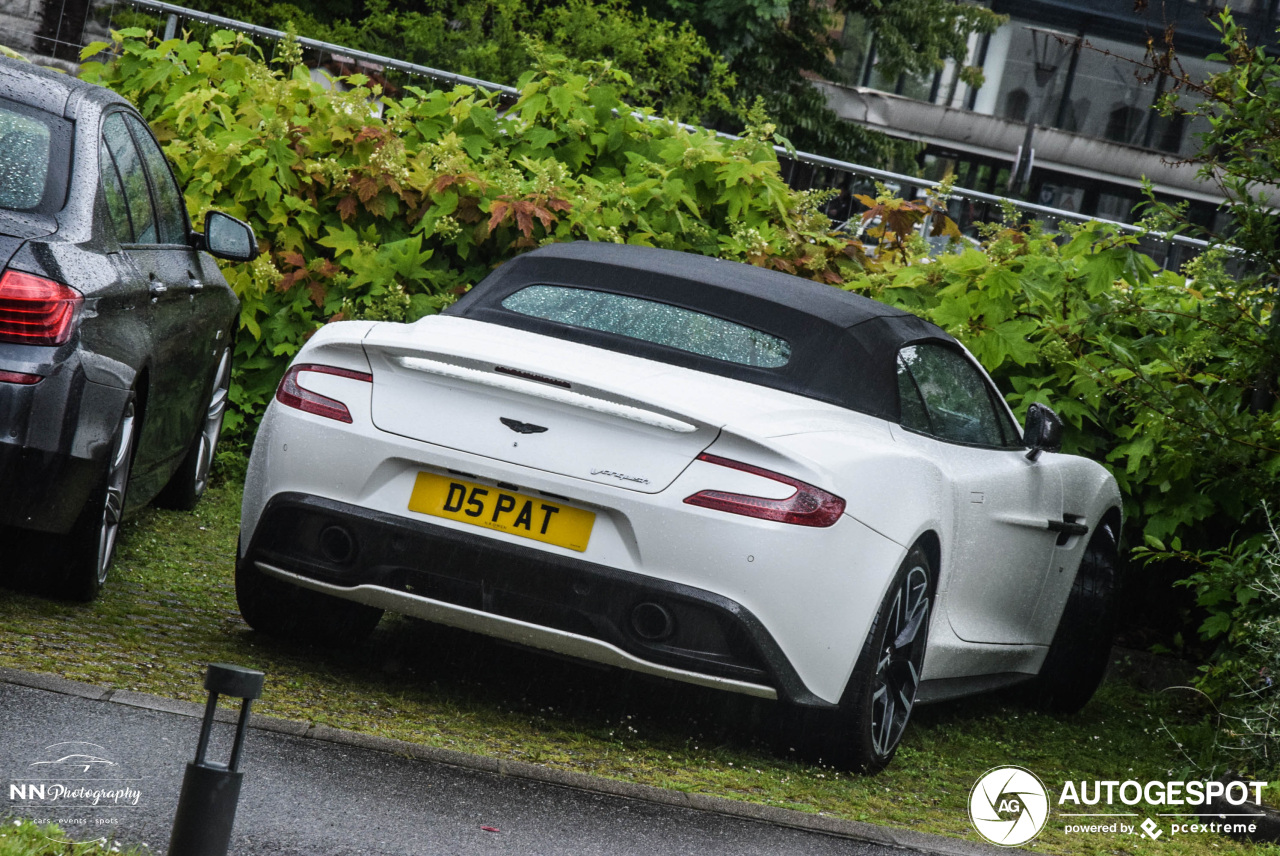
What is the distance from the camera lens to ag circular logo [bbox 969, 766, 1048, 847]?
450cm

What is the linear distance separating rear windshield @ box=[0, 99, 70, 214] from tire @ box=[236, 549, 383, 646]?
1242mm

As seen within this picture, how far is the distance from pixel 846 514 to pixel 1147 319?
2495 millimetres

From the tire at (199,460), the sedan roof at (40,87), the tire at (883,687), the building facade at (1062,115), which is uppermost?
the building facade at (1062,115)

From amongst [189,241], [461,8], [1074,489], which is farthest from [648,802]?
[461,8]

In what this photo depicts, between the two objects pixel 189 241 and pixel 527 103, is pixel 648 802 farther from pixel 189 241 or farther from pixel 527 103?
pixel 527 103

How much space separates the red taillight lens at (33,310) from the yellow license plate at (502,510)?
1106 millimetres

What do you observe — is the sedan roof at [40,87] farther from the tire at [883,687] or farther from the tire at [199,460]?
the tire at [883,687]

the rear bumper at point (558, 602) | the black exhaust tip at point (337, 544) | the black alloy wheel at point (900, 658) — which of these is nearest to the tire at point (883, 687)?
the black alloy wheel at point (900, 658)

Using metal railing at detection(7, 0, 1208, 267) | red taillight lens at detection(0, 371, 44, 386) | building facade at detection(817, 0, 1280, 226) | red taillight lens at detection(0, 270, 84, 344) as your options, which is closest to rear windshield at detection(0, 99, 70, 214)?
red taillight lens at detection(0, 270, 84, 344)

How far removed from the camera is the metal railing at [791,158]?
386 inches

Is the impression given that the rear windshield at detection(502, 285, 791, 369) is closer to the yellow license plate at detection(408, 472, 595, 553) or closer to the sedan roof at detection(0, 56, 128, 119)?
the yellow license plate at detection(408, 472, 595, 553)

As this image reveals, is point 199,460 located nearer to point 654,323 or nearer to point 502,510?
point 654,323

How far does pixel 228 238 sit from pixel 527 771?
2.96 meters

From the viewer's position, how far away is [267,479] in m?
4.66
